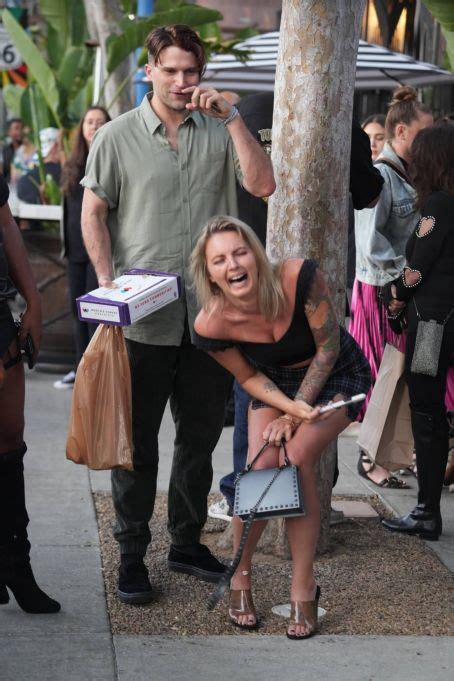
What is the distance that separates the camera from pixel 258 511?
13.6 ft

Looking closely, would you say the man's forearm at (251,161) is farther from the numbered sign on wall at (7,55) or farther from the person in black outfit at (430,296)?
the numbered sign on wall at (7,55)

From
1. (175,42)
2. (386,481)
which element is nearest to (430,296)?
(386,481)

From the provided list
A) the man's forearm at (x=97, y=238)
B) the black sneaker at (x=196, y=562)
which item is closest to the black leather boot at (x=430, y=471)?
the black sneaker at (x=196, y=562)

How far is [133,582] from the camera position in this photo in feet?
15.1

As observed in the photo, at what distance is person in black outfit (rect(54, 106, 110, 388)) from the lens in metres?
8.70

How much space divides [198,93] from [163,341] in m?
0.96

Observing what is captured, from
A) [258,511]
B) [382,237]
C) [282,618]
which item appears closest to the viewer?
[258,511]

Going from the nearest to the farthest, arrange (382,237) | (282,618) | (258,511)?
1. (258,511)
2. (282,618)
3. (382,237)

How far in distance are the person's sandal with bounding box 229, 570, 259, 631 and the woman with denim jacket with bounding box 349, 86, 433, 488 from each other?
206cm

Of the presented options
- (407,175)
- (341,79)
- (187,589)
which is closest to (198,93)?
(341,79)

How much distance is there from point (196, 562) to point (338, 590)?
59 centimetres

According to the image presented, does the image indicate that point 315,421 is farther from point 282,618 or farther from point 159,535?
point 159,535

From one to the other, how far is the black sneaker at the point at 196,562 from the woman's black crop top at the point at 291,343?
0.97 meters

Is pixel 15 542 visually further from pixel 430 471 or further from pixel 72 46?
pixel 72 46
